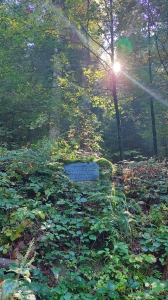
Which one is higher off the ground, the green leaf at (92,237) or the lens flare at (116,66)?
the lens flare at (116,66)

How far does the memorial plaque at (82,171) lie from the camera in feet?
15.5

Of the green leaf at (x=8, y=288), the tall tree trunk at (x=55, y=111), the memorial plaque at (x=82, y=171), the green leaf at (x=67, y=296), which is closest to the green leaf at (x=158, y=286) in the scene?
the green leaf at (x=67, y=296)

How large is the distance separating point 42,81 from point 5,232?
9329mm

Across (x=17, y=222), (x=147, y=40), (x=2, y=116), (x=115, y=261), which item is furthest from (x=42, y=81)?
(x=115, y=261)

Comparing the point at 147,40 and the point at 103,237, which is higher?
the point at 147,40

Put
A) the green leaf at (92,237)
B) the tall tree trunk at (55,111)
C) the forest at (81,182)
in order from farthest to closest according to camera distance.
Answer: the tall tree trunk at (55,111) → the green leaf at (92,237) → the forest at (81,182)

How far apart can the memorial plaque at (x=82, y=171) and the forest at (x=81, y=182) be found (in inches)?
4.4

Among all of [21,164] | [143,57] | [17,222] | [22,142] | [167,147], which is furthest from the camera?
[167,147]

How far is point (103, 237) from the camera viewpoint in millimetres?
2928

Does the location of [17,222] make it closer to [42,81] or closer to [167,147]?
[42,81]

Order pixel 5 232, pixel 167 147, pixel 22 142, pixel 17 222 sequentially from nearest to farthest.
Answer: pixel 5 232 < pixel 17 222 < pixel 22 142 < pixel 167 147

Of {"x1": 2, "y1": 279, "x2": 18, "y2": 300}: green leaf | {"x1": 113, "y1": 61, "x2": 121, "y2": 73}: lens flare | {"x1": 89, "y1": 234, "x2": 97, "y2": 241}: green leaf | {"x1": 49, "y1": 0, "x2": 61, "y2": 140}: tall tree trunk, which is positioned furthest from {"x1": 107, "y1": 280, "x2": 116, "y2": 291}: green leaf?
{"x1": 49, "y1": 0, "x2": 61, "y2": 140}: tall tree trunk

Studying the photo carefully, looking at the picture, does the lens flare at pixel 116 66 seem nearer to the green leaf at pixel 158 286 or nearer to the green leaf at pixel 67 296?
the green leaf at pixel 158 286

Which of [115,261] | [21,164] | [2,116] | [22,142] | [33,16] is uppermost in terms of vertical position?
[33,16]
